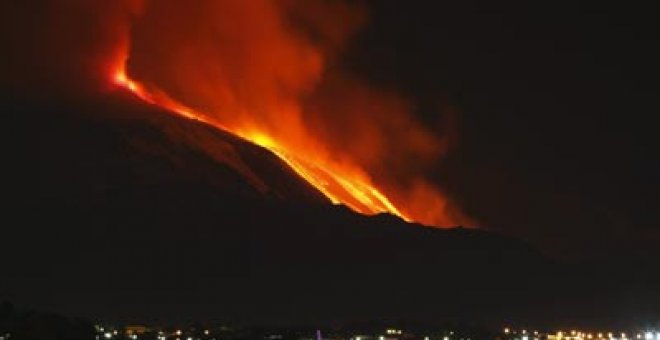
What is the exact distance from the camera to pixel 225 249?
377 ft

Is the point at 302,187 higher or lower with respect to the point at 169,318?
higher

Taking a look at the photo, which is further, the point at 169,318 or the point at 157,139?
the point at 157,139

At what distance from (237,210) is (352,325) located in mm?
33260

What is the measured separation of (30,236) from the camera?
109875 mm

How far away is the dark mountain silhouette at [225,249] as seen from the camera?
10394 cm

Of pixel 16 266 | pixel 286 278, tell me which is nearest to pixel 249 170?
pixel 286 278

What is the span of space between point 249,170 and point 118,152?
12792 millimetres

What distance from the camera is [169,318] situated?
96812mm

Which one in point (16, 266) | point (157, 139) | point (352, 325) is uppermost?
point (157, 139)

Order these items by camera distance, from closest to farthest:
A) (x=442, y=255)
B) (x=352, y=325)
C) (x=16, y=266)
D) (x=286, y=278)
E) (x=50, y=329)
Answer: (x=50, y=329) → (x=352, y=325) → (x=16, y=266) → (x=286, y=278) → (x=442, y=255)

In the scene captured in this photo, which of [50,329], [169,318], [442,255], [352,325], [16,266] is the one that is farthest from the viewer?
[442,255]

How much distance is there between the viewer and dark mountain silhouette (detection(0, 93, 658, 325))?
103938 mm

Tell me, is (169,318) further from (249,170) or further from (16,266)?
(249,170)

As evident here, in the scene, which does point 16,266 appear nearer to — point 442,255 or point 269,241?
point 269,241
